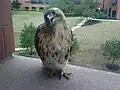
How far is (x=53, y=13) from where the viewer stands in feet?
2.16

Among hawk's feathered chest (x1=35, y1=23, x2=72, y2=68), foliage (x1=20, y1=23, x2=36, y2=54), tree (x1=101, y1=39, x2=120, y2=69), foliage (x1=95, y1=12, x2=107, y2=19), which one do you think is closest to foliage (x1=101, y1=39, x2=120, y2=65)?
tree (x1=101, y1=39, x2=120, y2=69)

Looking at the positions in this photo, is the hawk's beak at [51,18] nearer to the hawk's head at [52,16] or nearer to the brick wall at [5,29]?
the hawk's head at [52,16]

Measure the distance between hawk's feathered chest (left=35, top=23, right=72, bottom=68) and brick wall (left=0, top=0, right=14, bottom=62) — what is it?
0.21 m

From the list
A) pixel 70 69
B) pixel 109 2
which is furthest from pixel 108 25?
pixel 70 69

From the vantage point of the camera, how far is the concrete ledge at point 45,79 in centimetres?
75

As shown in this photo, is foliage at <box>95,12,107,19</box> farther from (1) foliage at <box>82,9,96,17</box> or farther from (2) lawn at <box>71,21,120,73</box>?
(2) lawn at <box>71,21,120,73</box>

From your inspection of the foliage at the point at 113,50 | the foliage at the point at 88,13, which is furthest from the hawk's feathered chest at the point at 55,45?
the foliage at the point at 88,13

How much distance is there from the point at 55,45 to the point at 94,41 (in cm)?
519

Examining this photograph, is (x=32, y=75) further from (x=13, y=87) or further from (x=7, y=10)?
(x=7, y=10)

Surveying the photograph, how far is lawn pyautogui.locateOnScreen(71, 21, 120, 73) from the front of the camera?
4225 millimetres

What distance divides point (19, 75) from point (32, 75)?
0.06 m

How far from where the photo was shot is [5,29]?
91 cm

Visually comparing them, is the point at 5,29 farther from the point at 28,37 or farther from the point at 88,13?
the point at 88,13

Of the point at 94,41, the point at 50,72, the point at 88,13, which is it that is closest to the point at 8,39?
the point at 50,72
